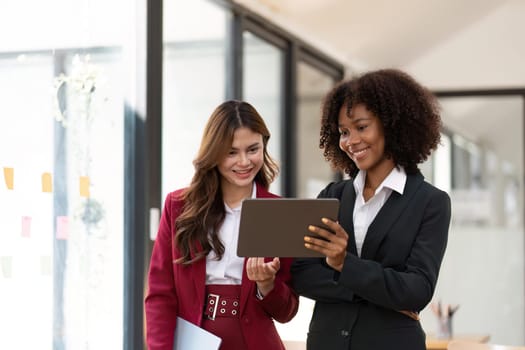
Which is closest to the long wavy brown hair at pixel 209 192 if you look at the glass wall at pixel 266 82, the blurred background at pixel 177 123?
the blurred background at pixel 177 123

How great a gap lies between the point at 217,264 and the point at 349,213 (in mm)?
361

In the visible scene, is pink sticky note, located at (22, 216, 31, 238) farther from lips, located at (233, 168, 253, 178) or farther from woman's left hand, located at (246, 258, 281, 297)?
woman's left hand, located at (246, 258, 281, 297)

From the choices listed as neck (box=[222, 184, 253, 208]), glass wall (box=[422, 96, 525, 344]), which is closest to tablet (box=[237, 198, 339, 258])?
neck (box=[222, 184, 253, 208])

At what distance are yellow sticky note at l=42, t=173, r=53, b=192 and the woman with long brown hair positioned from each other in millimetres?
1154

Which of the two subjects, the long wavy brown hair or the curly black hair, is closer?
the curly black hair

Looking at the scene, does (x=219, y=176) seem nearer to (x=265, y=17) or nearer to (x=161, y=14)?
(x=161, y=14)

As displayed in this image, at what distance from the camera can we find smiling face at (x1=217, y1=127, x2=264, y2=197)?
2320mm

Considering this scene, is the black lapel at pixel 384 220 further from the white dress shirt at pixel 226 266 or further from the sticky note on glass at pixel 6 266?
the sticky note on glass at pixel 6 266

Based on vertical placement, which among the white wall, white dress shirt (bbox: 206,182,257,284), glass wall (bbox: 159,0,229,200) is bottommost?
white dress shirt (bbox: 206,182,257,284)

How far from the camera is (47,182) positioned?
3.42m

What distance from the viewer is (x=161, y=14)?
4.07 meters

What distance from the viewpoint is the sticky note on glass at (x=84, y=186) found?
12.0ft

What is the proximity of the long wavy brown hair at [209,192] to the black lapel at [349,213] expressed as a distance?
0.29 meters

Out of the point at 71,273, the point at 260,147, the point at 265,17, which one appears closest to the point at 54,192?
the point at 71,273
